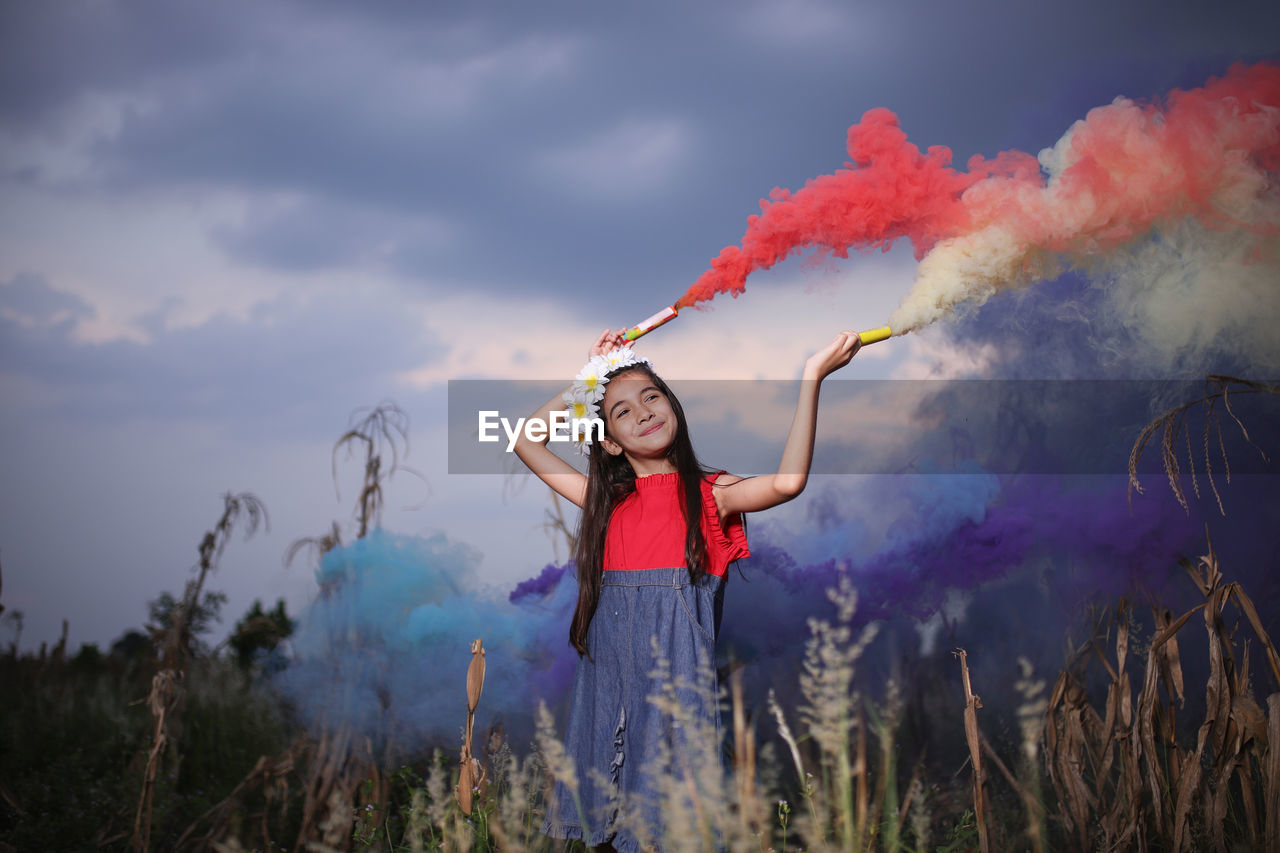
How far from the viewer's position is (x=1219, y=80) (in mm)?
3555

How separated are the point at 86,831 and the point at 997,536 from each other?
15.6 ft

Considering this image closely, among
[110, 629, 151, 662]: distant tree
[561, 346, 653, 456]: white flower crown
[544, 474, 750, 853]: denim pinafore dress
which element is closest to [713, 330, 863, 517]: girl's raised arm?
[544, 474, 750, 853]: denim pinafore dress

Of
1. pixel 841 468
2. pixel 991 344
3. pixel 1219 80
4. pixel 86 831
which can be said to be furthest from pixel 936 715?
pixel 86 831

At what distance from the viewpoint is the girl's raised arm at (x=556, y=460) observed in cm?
387

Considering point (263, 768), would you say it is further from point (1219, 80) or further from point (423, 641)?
point (1219, 80)

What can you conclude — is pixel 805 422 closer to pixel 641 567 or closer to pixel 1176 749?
pixel 641 567

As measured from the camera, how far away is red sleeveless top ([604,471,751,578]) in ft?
11.2

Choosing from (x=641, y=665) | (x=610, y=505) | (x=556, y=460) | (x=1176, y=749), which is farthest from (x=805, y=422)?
(x=1176, y=749)

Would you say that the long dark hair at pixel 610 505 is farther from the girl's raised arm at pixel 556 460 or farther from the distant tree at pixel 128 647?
the distant tree at pixel 128 647

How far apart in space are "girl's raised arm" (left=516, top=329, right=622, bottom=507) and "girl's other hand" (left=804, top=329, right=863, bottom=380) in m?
1.04

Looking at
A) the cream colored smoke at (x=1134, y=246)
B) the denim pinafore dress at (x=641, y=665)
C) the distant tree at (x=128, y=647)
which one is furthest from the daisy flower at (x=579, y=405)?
the distant tree at (x=128, y=647)

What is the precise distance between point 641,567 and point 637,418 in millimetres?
554

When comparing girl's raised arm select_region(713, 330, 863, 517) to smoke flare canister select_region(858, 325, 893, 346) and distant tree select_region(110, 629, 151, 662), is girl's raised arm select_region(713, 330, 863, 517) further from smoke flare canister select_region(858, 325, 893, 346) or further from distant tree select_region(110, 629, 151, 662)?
distant tree select_region(110, 629, 151, 662)

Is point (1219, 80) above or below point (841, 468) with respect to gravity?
above
